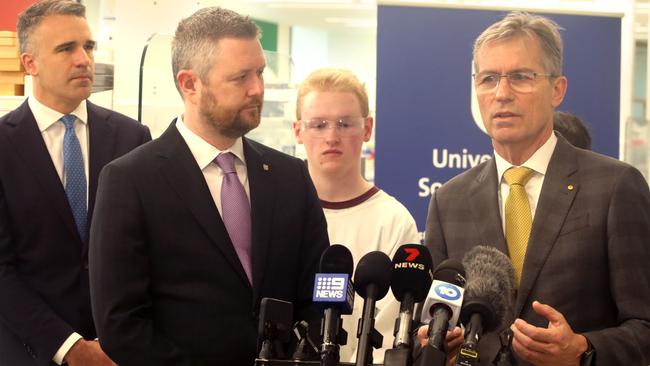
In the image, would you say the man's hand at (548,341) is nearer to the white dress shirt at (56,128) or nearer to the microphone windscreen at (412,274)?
the microphone windscreen at (412,274)

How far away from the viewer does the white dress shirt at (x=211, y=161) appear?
2.40 metres

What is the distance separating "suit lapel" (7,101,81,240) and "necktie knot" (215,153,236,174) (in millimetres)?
1047

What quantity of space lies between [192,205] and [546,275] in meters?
0.90

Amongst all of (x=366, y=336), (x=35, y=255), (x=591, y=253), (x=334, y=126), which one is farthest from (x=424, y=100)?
(x=366, y=336)

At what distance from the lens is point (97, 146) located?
340cm

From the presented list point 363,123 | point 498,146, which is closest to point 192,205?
point 498,146

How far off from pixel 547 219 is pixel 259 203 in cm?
74

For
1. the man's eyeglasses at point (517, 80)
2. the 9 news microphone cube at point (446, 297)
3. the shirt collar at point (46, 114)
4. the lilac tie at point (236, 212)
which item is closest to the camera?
the 9 news microphone cube at point (446, 297)

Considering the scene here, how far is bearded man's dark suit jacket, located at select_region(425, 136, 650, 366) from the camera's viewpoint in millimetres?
2324

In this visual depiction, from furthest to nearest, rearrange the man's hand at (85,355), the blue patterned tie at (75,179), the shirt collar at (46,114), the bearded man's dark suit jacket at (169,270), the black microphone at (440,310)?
1. the shirt collar at (46,114)
2. the blue patterned tie at (75,179)
3. the man's hand at (85,355)
4. the bearded man's dark suit jacket at (169,270)
5. the black microphone at (440,310)

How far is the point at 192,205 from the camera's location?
7.56 feet

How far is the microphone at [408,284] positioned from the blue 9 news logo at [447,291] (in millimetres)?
32

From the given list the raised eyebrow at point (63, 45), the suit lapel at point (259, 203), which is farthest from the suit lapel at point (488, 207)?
the raised eyebrow at point (63, 45)

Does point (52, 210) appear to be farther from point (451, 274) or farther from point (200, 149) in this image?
point (451, 274)
